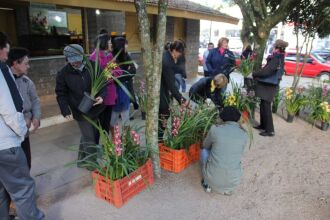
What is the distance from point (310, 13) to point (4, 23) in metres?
7.96

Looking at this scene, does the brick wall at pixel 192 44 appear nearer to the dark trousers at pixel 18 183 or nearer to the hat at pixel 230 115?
the hat at pixel 230 115

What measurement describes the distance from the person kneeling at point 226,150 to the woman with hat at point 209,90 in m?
1.60

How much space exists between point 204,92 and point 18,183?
10.8 ft

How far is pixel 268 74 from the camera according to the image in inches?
193

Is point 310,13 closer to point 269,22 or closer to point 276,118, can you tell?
point 269,22

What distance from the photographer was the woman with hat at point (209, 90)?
4646mm

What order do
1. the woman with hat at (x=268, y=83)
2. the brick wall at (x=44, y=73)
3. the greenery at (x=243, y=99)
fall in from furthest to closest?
the brick wall at (x=44, y=73) → the greenery at (x=243, y=99) → the woman with hat at (x=268, y=83)

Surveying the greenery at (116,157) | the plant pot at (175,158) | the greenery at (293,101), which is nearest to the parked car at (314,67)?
the greenery at (293,101)

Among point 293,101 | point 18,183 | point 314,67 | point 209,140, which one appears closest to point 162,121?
point 209,140

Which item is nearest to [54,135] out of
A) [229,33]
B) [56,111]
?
[56,111]

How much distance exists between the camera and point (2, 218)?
250 centimetres

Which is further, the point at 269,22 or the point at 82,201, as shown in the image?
the point at 269,22

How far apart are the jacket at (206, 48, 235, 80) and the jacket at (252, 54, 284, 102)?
3.45ft

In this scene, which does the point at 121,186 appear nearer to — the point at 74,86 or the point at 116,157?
the point at 116,157
